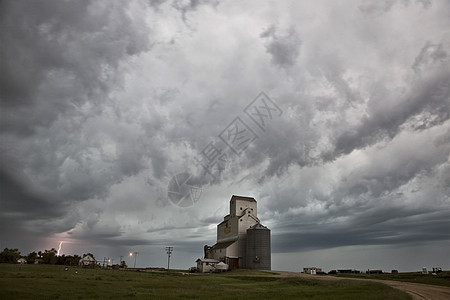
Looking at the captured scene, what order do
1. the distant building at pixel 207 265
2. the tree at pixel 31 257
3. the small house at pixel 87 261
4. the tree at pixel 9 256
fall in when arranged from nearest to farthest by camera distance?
the distant building at pixel 207 265
the small house at pixel 87 261
the tree at pixel 9 256
the tree at pixel 31 257

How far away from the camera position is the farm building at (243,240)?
91.2m

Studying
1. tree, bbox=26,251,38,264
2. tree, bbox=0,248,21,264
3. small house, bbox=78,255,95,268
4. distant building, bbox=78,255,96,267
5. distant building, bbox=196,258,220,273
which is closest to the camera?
distant building, bbox=196,258,220,273

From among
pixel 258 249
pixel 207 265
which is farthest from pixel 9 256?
pixel 258 249

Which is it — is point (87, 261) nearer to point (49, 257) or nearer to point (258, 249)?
point (49, 257)

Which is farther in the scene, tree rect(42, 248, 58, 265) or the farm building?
tree rect(42, 248, 58, 265)

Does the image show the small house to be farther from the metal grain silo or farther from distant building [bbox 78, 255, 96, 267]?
the metal grain silo

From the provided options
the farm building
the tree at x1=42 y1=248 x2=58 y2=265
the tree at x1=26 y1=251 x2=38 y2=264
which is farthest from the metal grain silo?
the tree at x1=26 y1=251 x2=38 y2=264

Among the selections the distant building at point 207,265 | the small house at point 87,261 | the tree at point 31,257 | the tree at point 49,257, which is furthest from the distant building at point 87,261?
the tree at point 31,257

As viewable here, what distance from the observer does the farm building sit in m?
91.2

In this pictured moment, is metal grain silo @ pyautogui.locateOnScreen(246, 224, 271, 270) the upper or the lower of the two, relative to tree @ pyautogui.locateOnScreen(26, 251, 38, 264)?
upper

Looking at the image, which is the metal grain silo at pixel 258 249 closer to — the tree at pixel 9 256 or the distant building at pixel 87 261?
the distant building at pixel 87 261

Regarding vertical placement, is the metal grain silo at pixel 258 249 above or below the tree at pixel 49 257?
above

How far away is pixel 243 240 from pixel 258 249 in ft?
24.5

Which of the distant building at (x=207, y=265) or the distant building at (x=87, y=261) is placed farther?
the distant building at (x=87, y=261)
